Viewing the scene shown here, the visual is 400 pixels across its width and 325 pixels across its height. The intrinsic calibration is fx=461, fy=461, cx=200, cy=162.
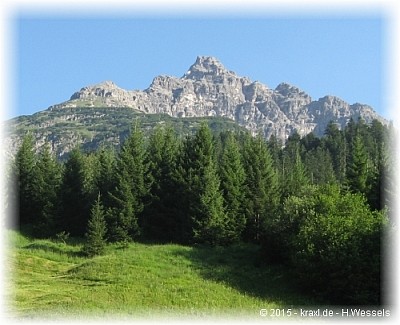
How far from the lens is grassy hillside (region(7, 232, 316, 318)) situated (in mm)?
25531

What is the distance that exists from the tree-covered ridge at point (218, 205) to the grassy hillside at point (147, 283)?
9.77ft

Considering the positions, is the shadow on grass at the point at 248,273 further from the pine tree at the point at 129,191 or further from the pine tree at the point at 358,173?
A: the pine tree at the point at 358,173

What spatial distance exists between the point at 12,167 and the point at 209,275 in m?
43.0

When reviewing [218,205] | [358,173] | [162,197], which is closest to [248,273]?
[218,205]

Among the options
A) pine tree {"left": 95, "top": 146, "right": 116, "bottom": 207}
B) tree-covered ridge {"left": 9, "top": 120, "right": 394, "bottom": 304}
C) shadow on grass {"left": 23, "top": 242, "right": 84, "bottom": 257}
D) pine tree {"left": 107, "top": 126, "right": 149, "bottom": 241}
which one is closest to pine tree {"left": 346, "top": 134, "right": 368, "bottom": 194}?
tree-covered ridge {"left": 9, "top": 120, "right": 394, "bottom": 304}

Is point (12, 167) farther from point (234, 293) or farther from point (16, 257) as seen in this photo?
point (234, 293)

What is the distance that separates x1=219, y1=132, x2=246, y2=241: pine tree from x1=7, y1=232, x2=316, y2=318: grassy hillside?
196 inches

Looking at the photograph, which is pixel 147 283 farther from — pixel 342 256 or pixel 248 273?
pixel 342 256

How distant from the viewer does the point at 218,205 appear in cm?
5031

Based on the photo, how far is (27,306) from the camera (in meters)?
25.4

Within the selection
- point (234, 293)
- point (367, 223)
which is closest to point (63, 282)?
point (234, 293)

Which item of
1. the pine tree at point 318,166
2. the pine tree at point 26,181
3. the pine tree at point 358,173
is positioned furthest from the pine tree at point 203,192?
the pine tree at point 318,166

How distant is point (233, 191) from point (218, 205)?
413 cm

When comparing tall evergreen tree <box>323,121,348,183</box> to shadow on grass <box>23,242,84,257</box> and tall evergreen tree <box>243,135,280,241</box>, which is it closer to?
tall evergreen tree <box>243,135,280,241</box>
